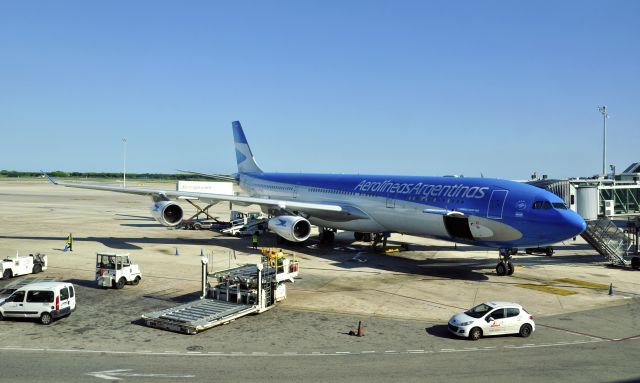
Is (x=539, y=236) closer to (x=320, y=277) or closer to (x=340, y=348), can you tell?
(x=320, y=277)

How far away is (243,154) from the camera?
56.4 meters

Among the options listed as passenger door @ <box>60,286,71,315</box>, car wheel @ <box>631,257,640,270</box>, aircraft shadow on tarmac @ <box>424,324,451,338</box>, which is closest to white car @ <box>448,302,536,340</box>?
aircraft shadow on tarmac @ <box>424,324,451,338</box>

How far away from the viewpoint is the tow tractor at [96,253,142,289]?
81.9 ft

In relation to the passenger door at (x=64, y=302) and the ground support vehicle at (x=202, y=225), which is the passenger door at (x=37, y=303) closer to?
the passenger door at (x=64, y=302)

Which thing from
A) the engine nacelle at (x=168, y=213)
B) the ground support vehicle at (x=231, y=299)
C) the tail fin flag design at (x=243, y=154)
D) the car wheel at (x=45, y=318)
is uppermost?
the tail fin flag design at (x=243, y=154)

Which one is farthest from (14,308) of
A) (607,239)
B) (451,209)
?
(607,239)

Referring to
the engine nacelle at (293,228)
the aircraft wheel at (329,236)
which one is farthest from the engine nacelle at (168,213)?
the aircraft wheel at (329,236)

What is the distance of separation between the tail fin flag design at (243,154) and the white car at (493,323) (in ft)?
127

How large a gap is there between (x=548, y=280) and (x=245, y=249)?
20.5 m

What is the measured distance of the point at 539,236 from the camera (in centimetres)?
2698

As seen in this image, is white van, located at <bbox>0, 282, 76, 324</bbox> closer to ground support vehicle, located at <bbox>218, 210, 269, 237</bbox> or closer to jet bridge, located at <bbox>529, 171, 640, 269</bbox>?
ground support vehicle, located at <bbox>218, 210, 269, 237</bbox>

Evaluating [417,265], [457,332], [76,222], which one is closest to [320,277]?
[417,265]

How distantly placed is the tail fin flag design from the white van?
117ft

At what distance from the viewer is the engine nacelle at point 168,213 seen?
3703 cm
